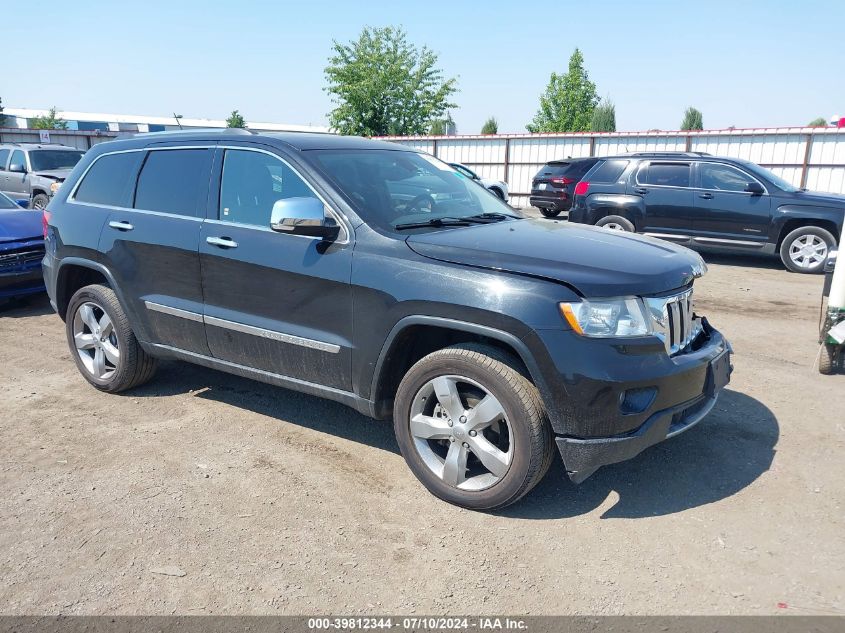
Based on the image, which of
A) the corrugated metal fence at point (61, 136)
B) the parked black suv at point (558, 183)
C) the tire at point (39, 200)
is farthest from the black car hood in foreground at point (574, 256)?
the corrugated metal fence at point (61, 136)

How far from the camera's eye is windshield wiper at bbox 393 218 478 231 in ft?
12.4

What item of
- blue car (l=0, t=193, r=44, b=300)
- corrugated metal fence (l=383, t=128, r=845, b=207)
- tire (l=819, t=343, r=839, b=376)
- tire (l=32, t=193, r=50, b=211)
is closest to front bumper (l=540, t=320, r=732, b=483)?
tire (l=819, t=343, r=839, b=376)

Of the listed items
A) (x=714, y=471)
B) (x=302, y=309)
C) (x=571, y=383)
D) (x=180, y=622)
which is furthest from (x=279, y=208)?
(x=714, y=471)

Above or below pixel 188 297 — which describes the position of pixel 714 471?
below

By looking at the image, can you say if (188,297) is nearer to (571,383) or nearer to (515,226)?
(515,226)

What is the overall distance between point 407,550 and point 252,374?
1637mm

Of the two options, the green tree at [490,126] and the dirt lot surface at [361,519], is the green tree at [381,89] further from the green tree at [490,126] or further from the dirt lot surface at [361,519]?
the dirt lot surface at [361,519]

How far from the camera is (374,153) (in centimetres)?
441

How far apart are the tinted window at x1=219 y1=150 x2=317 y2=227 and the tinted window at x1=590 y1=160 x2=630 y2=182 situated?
8.92m

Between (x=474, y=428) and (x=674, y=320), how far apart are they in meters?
1.13

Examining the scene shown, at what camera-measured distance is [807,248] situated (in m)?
10.4

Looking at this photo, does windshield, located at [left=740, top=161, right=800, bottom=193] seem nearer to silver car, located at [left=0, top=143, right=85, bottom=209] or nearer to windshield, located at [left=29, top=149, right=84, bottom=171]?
silver car, located at [left=0, top=143, right=85, bottom=209]

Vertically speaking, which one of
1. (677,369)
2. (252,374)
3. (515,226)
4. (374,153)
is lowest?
(252,374)

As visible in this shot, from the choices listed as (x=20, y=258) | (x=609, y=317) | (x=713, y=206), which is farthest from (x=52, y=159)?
(x=609, y=317)
